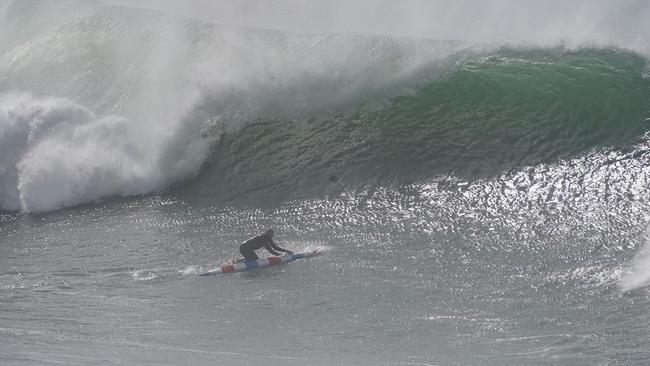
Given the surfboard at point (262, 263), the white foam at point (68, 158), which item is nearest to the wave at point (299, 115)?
the white foam at point (68, 158)

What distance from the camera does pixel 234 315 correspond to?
13.2 metres

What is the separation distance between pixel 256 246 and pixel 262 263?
0.34 metres

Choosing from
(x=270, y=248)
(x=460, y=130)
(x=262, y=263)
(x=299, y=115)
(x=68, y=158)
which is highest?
(x=299, y=115)

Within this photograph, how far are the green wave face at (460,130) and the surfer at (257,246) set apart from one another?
1868 millimetres

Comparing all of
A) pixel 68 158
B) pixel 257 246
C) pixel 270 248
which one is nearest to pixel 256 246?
pixel 257 246

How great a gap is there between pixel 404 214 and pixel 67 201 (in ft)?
25.9

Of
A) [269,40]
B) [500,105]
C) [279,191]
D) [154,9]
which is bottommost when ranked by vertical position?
[279,191]

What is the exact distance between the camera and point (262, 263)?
15.5 m

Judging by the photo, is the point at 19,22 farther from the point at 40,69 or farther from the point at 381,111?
the point at 381,111

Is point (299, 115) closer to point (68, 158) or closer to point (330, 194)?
point (330, 194)

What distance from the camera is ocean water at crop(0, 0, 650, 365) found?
39.9 ft

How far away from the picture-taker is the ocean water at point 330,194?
1216 cm

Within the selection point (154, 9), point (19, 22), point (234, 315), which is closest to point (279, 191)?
point (234, 315)

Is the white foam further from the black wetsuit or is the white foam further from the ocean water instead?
the black wetsuit
